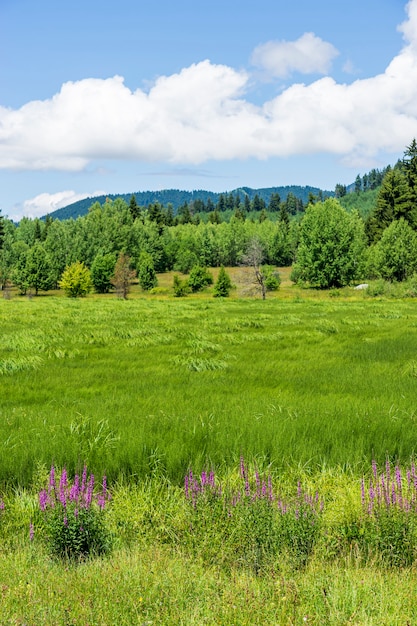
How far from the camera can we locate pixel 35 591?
3098 millimetres

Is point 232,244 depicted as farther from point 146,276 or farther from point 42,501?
point 42,501

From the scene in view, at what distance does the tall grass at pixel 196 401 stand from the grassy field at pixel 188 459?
0.11 ft

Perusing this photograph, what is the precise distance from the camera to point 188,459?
559cm

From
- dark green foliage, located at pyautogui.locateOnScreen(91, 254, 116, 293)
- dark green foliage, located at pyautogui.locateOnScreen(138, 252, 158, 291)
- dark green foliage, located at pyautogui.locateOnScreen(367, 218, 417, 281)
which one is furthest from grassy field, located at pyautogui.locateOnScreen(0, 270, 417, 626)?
dark green foliage, located at pyautogui.locateOnScreen(91, 254, 116, 293)

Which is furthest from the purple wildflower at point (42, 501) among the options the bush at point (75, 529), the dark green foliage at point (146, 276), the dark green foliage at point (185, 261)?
the dark green foliage at point (185, 261)

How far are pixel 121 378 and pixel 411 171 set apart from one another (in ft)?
328

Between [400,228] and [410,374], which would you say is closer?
[410,374]

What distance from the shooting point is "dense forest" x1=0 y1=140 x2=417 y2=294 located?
7681 centimetres

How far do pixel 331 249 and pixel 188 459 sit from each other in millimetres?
75935

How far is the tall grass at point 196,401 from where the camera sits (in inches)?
224

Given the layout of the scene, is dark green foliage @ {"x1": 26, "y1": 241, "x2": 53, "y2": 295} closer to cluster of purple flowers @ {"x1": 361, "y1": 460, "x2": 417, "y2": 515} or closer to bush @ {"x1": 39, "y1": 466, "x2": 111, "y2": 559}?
bush @ {"x1": 39, "y1": 466, "x2": 111, "y2": 559}

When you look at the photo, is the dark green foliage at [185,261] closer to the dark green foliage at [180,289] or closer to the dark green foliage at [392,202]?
the dark green foliage at [180,289]

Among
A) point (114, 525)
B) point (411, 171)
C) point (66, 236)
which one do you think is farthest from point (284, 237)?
point (114, 525)

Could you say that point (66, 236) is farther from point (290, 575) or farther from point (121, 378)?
point (290, 575)
